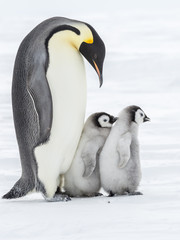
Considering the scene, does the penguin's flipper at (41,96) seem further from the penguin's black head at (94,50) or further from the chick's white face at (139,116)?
the chick's white face at (139,116)

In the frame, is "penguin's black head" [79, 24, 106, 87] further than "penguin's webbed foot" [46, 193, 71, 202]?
Yes

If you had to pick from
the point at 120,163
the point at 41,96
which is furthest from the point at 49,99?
the point at 120,163

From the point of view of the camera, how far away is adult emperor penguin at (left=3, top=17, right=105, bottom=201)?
15.1 ft

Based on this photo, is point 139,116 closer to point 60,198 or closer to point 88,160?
point 88,160

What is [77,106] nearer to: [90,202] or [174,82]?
[90,202]

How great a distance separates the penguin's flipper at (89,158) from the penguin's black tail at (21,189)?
352 millimetres

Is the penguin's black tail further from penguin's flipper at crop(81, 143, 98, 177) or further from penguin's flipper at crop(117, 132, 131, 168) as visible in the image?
penguin's flipper at crop(117, 132, 131, 168)

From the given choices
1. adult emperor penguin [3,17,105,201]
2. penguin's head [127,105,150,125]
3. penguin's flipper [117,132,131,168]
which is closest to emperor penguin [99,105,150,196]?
A: penguin's flipper [117,132,131,168]

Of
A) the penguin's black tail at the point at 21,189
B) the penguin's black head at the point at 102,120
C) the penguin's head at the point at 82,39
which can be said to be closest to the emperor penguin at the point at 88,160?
the penguin's black head at the point at 102,120

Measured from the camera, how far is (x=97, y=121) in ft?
16.1

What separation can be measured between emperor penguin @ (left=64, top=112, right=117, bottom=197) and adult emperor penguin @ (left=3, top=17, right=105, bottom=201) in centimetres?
5

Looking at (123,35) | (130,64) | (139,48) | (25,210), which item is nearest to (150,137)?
(25,210)

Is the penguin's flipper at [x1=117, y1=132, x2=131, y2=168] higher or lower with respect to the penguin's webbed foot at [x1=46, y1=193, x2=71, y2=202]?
higher

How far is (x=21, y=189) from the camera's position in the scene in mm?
4844
